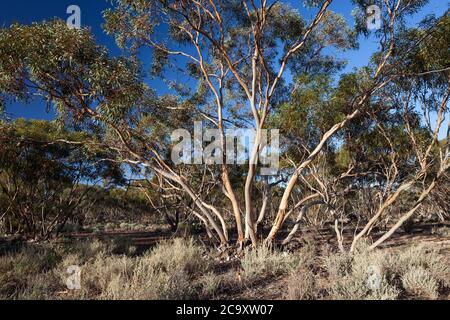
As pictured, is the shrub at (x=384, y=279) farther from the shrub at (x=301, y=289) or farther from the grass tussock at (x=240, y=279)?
the shrub at (x=301, y=289)

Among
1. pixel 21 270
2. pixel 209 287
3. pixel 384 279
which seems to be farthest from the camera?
pixel 21 270

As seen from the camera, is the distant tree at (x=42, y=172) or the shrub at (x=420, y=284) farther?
the distant tree at (x=42, y=172)

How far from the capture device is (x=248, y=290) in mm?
4969

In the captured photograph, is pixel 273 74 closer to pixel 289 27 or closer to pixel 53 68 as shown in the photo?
pixel 289 27

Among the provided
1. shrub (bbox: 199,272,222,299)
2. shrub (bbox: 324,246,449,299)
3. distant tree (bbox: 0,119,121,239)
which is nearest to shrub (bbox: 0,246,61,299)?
shrub (bbox: 199,272,222,299)

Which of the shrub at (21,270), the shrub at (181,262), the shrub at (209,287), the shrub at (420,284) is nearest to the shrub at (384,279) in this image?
the shrub at (420,284)

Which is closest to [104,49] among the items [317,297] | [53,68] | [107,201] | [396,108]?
[53,68]

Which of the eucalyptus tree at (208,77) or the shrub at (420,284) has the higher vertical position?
the eucalyptus tree at (208,77)

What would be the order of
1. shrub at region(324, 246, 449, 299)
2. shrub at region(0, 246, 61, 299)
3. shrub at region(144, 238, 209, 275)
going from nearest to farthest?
shrub at region(324, 246, 449, 299), shrub at region(0, 246, 61, 299), shrub at region(144, 238, 209, 275)

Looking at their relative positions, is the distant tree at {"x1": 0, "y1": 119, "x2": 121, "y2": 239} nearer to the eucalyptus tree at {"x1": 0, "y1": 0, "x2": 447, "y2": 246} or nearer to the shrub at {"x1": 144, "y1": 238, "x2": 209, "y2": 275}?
the eucalyptus tree at {"x1": 0, "y1": 0, "x2": 447, "y2": 246}

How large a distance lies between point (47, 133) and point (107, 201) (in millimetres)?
15694

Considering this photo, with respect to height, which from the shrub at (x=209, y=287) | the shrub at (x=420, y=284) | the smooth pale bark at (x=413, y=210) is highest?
the smooth pale bark at (x=413, y=210)

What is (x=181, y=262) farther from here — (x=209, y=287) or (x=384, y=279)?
(x=384, y=279)

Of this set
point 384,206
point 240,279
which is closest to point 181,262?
point 240,279
